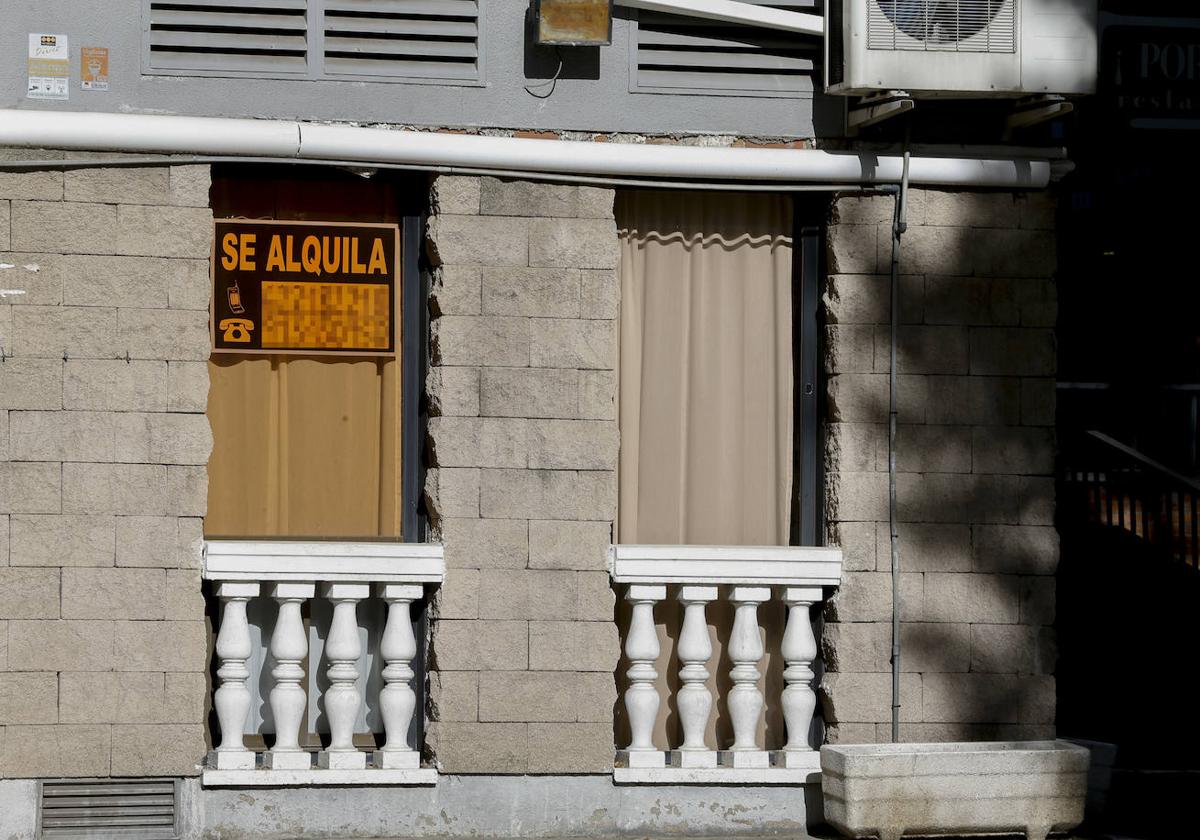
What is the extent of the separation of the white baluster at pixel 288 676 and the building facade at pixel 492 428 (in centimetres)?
2

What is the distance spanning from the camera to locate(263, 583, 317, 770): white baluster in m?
7.54

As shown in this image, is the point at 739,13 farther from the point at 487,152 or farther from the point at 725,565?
the point at 725,565

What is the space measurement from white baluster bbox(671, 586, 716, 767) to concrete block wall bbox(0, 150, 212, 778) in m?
2.11

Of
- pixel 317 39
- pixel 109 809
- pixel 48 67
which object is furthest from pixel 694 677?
pixel 48 67

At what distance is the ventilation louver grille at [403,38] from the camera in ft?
Result: 25.3

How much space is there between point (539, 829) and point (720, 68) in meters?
3.51

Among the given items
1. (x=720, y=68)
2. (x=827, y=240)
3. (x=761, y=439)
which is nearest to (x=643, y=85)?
(x=720, y=68)

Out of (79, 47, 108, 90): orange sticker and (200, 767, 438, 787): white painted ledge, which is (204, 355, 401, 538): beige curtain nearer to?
(200, 767, 438, 787): white painted ledge

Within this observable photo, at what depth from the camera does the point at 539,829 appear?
7750 mm

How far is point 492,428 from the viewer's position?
773cm

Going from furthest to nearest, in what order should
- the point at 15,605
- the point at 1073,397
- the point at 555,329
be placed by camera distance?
the point at 1073,397
the point at 555,329
the point at 15,605

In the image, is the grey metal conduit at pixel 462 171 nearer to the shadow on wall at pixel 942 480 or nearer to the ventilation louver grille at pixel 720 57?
the shadow on wall at pixel 942 480

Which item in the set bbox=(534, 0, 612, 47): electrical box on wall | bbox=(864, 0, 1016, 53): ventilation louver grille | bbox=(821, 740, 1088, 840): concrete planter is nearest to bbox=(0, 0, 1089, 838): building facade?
bbox=(534, 0, 612, 47): electrical box on wall

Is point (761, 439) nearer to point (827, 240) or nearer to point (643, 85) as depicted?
point (827, 240)
